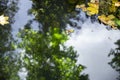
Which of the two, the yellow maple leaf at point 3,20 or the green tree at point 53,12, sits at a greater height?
the green tree at point 53,12

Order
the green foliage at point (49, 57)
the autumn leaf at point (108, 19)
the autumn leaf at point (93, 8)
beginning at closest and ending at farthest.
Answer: the green foliage at point (49, 57) < the autumn leaf at point (108, 19) < the autumn leaf at point (93, 8)

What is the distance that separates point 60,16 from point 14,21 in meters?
0.79

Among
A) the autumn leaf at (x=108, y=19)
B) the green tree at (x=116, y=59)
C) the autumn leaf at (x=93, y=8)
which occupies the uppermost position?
the autumn leaf at (x=93, y=8)

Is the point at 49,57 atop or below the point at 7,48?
below

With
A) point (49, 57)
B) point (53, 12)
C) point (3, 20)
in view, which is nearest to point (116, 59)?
point (49, 57)

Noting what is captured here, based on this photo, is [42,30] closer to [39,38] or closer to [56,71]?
[39,38]

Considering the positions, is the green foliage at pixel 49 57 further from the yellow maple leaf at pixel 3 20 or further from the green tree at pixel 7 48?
the yellow maple leaf at pixel 3 20

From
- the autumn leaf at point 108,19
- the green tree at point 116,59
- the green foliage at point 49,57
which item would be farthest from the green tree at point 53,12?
the green tree at point 116,59

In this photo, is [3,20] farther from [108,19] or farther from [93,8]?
[108,19]

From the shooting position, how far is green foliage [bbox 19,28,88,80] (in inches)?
187

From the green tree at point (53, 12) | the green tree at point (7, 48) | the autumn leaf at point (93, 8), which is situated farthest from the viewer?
the green tree at point (53, 12)

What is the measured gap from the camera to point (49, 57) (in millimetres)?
5004

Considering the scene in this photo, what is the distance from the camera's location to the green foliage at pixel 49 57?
15.6 feet

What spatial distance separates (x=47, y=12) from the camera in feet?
19.4
